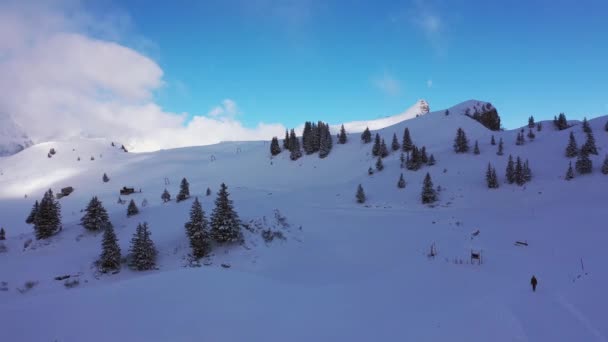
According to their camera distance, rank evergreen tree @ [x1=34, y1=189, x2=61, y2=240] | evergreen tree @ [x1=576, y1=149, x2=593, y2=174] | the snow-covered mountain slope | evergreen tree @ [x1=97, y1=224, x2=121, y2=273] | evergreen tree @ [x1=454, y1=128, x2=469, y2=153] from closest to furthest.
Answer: the snow-covered mountain slope < evergreen tree @ [x1=97, y1=224, x2=121, y2=273] < evergreen tree @ [x1=34, y1=189, x2=61, y2=240] < evergreen tree @ [x1=576, y1=149, x2=593, y2=174] < evergreen tree @ [x1=454, y1=128, x2=469, y2=153]

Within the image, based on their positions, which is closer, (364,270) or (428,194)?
(364,270)

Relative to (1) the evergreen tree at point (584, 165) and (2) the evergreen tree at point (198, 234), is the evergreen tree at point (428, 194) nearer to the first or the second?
(1) the evergreen tree at point (584, 165)

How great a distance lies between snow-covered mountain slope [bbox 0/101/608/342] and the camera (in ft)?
43.6

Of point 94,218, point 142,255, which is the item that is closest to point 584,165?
point 142,255

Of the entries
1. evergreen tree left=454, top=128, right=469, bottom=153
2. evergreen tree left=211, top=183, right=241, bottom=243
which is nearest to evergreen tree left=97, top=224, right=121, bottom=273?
evergreen tree left=211, top=183, right=241, bottom=243

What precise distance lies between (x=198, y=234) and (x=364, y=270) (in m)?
14.9

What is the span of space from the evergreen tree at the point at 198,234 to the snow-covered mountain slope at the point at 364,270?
1.30 m

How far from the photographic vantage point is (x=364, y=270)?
2364 centimetres

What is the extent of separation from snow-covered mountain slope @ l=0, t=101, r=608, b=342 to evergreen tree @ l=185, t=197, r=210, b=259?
51.1 inches

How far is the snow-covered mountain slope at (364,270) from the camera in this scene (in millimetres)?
13297

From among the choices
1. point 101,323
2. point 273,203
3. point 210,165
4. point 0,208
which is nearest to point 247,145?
point 210,165

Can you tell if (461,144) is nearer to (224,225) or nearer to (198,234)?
(224,225)

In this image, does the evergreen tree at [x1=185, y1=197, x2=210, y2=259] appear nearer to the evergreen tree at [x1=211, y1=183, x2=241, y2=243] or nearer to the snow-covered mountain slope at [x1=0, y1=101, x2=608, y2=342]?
the evergreen tree at [x1=211, y1=183, x2=241, y2=243]

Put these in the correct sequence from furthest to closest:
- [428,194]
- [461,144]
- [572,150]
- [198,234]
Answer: [461,144]
[572,150]
[428,194]
[198,234]
